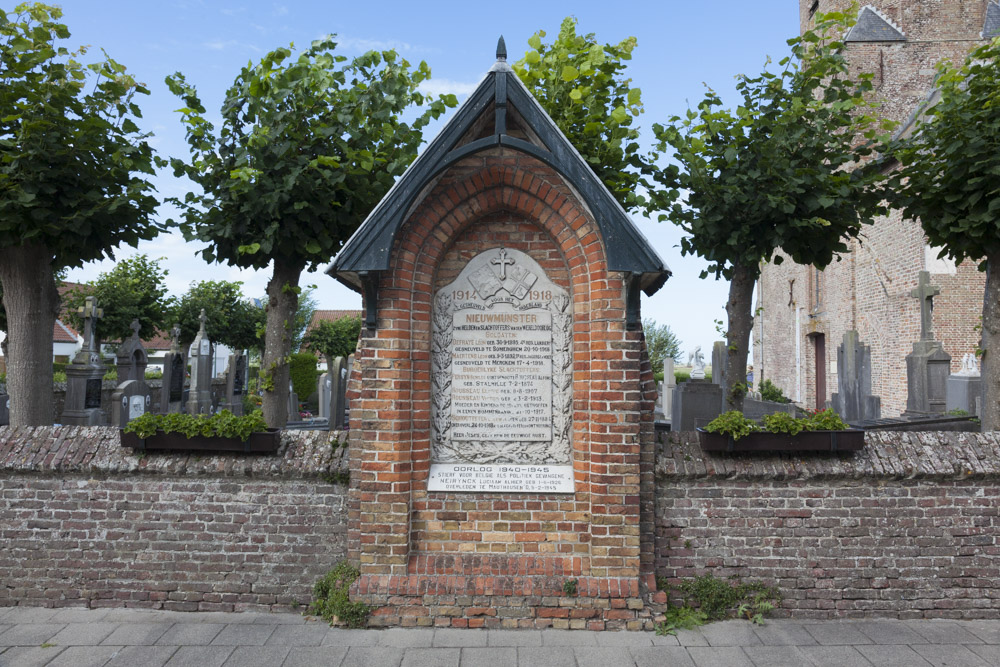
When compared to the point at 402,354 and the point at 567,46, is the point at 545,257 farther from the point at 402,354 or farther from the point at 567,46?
the point at 567,46

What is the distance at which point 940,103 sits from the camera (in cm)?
684

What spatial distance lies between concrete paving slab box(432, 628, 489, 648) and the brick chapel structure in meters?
15.1

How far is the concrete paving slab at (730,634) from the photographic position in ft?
15.7

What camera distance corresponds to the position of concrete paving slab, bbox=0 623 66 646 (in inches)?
187

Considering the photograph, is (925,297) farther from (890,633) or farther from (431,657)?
(431,657)

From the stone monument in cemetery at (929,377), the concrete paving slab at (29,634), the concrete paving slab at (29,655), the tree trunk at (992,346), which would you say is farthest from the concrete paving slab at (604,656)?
the stone monument in cemetery at (929,377)

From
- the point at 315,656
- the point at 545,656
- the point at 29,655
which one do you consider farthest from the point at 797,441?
the point at 29,655

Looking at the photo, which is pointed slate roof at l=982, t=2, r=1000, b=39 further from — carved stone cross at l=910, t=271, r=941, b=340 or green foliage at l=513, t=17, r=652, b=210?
green foliage at l=513, t=17, r=652, b=210

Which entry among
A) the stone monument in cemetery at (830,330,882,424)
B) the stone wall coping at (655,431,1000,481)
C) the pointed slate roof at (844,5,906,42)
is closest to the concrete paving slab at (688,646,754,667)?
the stone wall coping at (655,431,1000,481)

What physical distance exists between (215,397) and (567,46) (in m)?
18.3

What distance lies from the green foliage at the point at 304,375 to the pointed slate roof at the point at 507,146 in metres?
20.4

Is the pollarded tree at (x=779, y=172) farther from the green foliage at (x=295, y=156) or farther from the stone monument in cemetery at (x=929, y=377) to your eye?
the stone monument in cemetery at (x=929, y=377)

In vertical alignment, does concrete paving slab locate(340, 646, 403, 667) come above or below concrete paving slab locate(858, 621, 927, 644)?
Answer: below

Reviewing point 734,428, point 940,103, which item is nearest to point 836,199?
point 940,103
